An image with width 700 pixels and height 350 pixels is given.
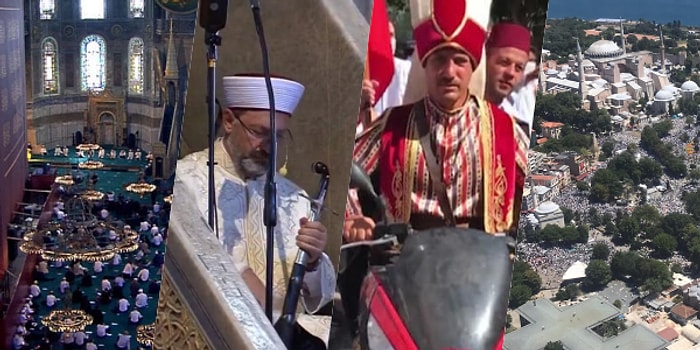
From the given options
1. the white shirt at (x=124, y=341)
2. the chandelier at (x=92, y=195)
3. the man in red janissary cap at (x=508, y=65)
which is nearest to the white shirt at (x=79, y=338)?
the white shirt at (x=124, y=341)

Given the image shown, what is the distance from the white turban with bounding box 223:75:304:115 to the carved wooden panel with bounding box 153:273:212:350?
0.32 metres

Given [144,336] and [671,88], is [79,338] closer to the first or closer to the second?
[144,336]

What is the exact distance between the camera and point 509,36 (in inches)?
41.9

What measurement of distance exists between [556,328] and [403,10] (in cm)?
220

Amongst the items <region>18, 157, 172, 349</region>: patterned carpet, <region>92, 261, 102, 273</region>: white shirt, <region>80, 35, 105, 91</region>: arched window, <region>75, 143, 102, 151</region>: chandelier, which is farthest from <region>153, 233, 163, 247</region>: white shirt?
<region>80, 35, 105, 91</region>: arched window

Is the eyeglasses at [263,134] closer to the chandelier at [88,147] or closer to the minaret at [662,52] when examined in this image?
the minaret at [662,52]

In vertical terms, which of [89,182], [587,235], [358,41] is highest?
[358,41]

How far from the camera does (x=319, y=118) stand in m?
1.16

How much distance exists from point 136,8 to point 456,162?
802 centimetres

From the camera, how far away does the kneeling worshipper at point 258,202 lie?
1.19m

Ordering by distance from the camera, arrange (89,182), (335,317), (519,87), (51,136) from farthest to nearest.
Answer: (51,136) → (89,182) → (335,317) → (519,87)

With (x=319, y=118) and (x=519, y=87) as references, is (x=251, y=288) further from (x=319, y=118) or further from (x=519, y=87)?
(x=519, y=87)

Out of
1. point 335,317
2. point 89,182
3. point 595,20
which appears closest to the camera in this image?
point 335,317

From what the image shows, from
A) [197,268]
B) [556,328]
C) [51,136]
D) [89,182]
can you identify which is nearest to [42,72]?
[51,136]
